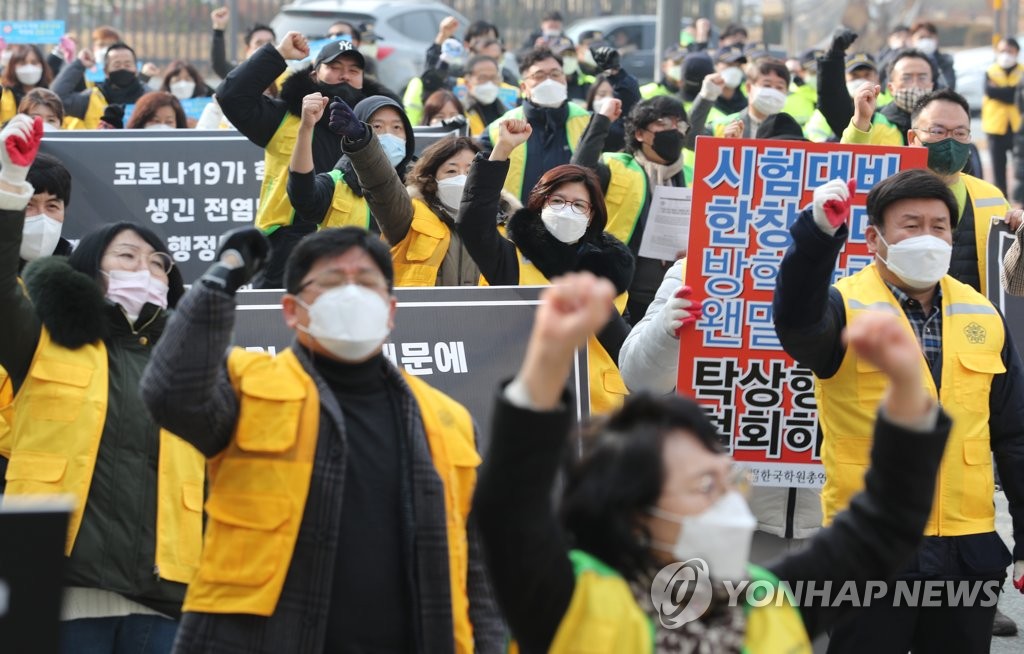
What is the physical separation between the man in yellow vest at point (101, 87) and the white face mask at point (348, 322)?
8724 millimetres

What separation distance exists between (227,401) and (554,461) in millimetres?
1079

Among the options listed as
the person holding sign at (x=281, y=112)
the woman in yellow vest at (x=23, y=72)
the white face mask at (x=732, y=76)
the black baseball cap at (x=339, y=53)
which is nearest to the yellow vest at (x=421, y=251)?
the person holding sign at (x=281, y=112)

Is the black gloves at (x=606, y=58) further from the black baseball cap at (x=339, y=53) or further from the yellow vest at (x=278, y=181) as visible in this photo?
the yellow vest at (x=278, y=181)

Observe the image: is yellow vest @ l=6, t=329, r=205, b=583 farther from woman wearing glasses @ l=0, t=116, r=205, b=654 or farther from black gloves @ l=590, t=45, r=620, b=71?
black gloves @ l=590, t=45, r=620, b=71

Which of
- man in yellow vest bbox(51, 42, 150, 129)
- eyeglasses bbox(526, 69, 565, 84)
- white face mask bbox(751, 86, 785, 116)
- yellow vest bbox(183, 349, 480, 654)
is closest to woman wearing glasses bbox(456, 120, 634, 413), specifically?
yellow vest bbox(183, 349, 480, 654)

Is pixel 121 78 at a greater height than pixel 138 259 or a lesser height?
greater

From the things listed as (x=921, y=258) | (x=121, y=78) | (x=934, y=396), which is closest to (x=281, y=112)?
(x=921, y=258)

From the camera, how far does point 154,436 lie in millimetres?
4324

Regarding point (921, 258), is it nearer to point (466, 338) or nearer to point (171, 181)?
point (466, 338)

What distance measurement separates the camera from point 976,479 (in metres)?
4.62

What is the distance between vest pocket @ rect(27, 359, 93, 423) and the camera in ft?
13.9

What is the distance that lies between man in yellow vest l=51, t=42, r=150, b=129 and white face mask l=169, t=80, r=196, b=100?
27cm

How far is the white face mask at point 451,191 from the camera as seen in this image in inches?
253

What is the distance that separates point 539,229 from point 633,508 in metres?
3.32
